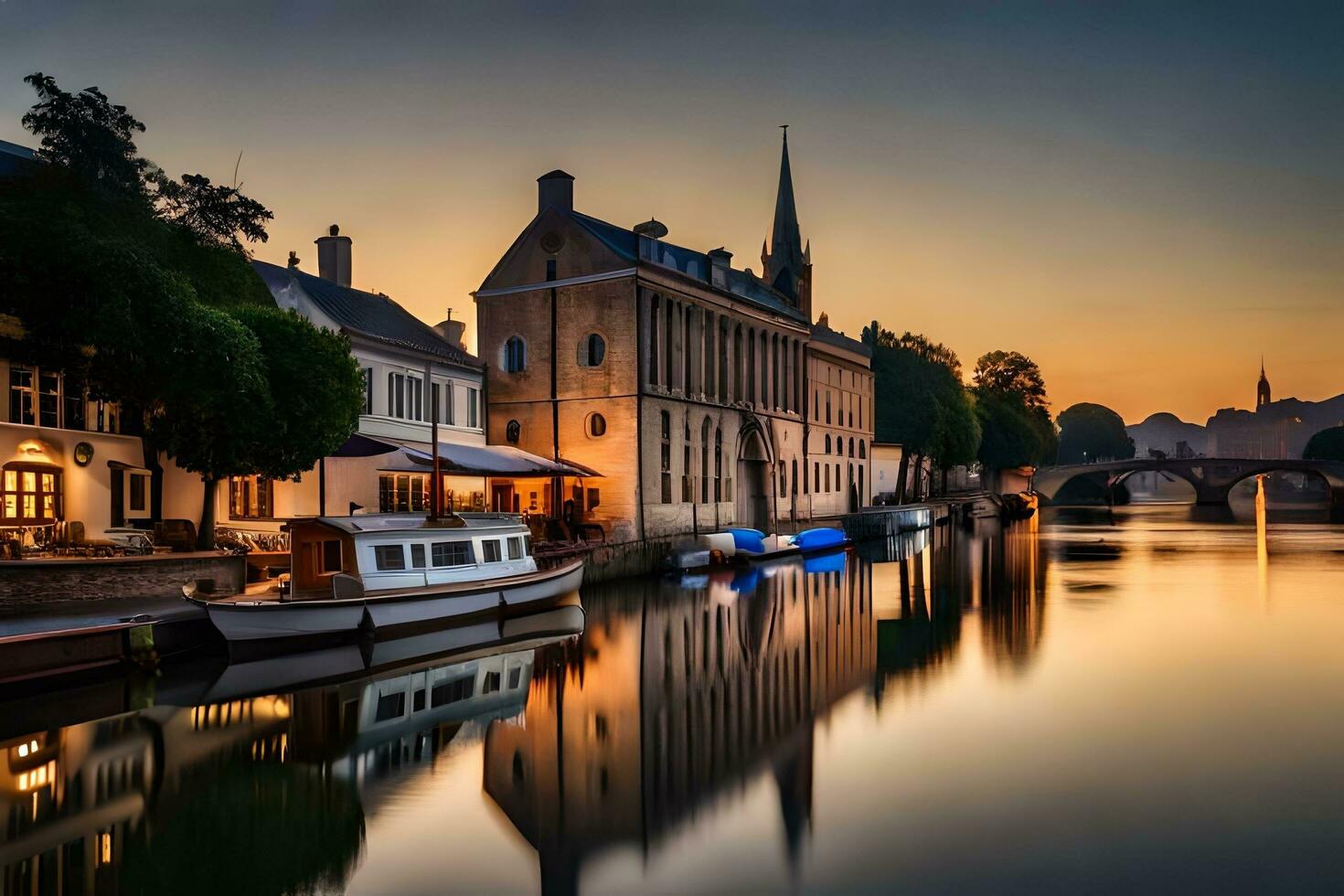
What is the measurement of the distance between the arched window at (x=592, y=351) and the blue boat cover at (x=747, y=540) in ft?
30.0

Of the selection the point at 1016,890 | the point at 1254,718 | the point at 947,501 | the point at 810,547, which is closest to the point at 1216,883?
the point at 1016,890

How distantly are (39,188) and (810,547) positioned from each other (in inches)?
1377

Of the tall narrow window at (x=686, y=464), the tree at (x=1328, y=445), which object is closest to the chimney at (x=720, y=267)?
the tall narrow window at (x=686, y=464)

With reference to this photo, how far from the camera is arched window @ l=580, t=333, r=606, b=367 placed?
41.4 metres

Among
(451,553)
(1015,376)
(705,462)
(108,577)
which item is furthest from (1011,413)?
(108,577)

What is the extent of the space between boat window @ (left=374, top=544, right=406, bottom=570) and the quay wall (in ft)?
10.8

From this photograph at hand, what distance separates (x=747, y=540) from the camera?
43375 millimetres

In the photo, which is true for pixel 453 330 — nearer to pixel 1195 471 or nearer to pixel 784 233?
pixel 784 233

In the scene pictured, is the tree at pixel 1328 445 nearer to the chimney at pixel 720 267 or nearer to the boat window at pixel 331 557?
the chimney at pixel 720 267

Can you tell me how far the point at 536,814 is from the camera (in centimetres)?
1154

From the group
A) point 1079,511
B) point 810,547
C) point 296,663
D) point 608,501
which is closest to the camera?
point 296,663

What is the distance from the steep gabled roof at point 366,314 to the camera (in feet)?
108

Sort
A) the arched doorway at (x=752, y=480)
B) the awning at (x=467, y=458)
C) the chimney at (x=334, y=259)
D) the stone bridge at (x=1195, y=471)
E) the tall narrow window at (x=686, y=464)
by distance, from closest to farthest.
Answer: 1. the awning at (x=467, y=458)
2. the chimney at (x=334, y=259)
3. the tall narrow window at (x=686, y=464)
4. the arched doorway at (x=752, y=480)
5. the stone bridge at (x=1195, y=471)

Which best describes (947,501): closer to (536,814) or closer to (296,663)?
(296,663)
